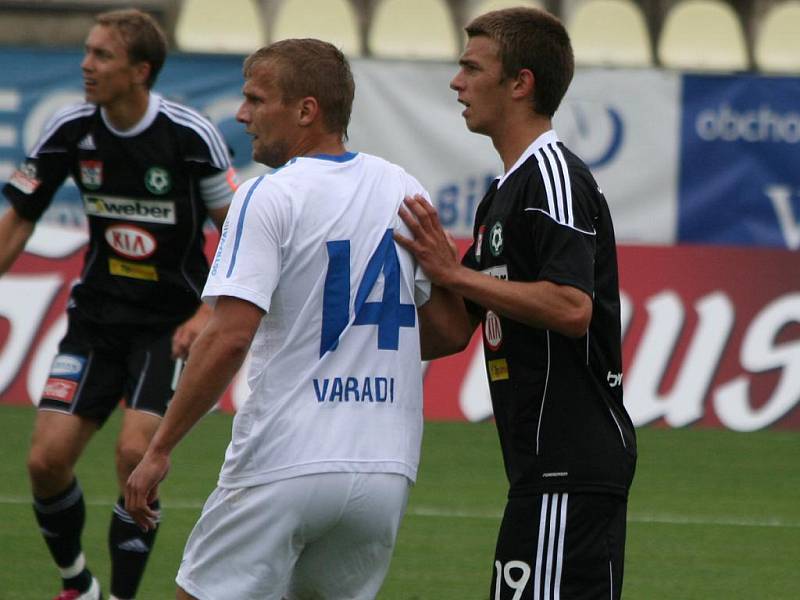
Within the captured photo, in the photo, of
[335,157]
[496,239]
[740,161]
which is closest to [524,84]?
[496,239]

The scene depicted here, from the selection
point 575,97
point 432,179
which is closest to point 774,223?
point 575,97

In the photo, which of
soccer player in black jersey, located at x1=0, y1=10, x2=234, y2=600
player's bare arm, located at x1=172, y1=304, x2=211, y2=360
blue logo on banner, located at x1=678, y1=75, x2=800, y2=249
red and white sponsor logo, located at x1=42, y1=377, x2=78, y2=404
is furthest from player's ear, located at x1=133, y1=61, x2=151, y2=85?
blue logo on banner, located at x1=678, y1=75, x2=800, y2=249

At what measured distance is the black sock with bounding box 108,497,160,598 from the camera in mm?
5574

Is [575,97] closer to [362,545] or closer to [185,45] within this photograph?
[185,45]

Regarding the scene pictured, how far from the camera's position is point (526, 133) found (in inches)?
160

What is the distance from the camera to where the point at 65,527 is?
5.79 metres

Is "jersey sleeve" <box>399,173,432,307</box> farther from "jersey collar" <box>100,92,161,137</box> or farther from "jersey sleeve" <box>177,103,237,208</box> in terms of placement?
"jersey collar" <box>100,92,161,137</box>

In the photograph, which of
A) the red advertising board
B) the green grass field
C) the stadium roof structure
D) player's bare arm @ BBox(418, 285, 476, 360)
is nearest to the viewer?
player's bare arm @ BBox(418, 285, 476, 360)

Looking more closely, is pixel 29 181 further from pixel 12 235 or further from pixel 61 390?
pixel 61 390

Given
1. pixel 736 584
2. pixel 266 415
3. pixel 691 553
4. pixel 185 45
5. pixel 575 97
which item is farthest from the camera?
pixel 185 45

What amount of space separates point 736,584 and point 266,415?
3.45m

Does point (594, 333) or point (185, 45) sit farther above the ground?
point (185, 45)

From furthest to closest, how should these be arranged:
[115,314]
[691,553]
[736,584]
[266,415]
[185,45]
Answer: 1. [185,45]
2. [691,553]
3. [736,584]
4. [115,314]
5. [266,415]

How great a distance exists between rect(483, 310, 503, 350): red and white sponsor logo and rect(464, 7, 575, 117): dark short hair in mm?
544
